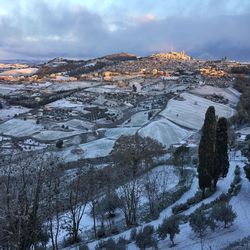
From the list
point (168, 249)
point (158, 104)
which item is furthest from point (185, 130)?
point (168, 249)

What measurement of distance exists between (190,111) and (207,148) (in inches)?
2661

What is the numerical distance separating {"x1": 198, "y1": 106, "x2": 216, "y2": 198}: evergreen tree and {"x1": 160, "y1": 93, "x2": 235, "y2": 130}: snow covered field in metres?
55.4

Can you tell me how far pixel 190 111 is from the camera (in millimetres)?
100938

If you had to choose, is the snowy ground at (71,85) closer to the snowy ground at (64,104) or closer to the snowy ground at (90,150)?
the snowy ground at (64,104)

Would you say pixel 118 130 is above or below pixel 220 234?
below

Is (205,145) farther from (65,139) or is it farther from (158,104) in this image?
(158,104)

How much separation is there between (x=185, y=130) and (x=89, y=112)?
90.0ft

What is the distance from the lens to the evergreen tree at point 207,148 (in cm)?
3378

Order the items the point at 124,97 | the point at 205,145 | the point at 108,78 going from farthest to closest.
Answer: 1. the point at 108,78
2. the point at 124,97
3. the point at 205,145

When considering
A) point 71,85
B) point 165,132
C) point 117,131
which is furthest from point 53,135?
point 71,85

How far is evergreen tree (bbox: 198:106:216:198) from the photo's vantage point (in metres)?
33.8

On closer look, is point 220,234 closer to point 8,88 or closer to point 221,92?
point 221,92

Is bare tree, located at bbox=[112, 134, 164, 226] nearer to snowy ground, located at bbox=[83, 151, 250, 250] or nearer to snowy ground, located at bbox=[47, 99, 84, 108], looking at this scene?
snowy ground, located at bbox=[83, 151, 250, 250]

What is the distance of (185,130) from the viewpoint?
86.9 m
